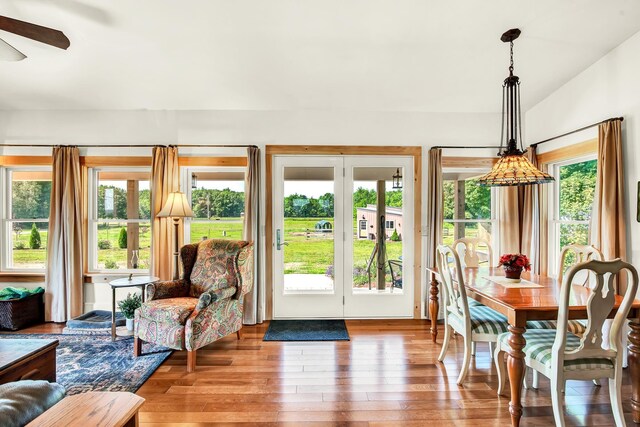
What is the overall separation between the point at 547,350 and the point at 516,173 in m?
1.22

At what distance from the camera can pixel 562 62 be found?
318 centimetres

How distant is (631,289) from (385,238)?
247 cm

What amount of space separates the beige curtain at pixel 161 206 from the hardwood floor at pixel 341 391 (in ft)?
4.08

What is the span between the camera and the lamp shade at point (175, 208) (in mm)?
3553

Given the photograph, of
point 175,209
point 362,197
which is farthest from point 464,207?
point 175,209

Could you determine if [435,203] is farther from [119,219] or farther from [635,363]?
[119,219]

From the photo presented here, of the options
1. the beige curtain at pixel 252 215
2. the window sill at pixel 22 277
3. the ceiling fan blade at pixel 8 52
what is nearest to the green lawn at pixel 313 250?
the beige curtain at pixel 252 215

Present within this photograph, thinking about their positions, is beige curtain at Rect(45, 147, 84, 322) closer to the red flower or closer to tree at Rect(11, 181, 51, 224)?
tree at Rect(11, 181, 51, 224)

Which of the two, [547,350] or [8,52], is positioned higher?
[8,52]

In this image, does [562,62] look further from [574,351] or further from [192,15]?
[192,15]

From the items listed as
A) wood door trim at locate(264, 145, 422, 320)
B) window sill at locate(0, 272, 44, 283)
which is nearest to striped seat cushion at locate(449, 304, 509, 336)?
wood door trim at locate(264, 145, 422, 320)

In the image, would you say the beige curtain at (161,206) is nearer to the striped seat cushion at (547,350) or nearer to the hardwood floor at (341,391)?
the hardwood floor at (341,391)

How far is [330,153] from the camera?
407 cm

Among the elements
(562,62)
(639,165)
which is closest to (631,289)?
(639,165)
